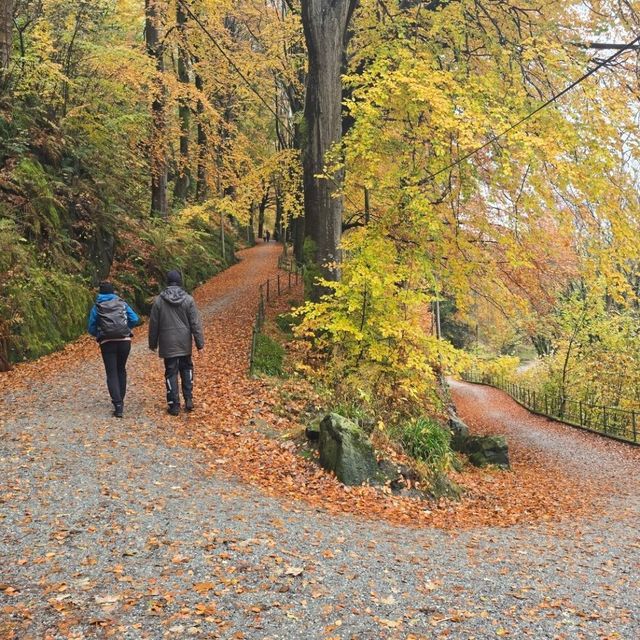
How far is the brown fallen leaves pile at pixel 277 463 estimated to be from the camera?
652 centimetres

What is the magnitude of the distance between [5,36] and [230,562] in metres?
12.9

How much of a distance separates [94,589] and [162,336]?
14.5ft

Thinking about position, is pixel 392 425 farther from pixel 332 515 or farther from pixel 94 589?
pixel 94 589

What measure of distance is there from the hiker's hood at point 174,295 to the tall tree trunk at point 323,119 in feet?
10.6

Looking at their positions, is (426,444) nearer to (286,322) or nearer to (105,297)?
(105,297)

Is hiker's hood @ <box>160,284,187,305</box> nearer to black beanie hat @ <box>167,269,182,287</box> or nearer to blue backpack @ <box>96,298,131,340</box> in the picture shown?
black beanie hat @ <box>167,269,182,287</box>

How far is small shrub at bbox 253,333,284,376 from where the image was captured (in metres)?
10.2

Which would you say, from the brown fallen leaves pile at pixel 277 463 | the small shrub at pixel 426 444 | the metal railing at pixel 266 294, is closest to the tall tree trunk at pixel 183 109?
the metal railing at pixel 266 294

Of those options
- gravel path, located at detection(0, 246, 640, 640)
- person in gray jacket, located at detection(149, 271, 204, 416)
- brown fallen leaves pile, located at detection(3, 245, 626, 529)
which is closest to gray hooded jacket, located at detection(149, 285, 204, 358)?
person in gray jacket, located at detection(149, 271, 204, 416)

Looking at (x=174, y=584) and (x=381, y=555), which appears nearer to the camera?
(x=174, y=584)

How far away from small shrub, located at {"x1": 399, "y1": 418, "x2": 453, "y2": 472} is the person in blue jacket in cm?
428

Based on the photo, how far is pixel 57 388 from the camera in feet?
27.5

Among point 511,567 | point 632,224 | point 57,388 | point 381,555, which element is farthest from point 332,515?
point 632,224

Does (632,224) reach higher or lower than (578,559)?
higher
